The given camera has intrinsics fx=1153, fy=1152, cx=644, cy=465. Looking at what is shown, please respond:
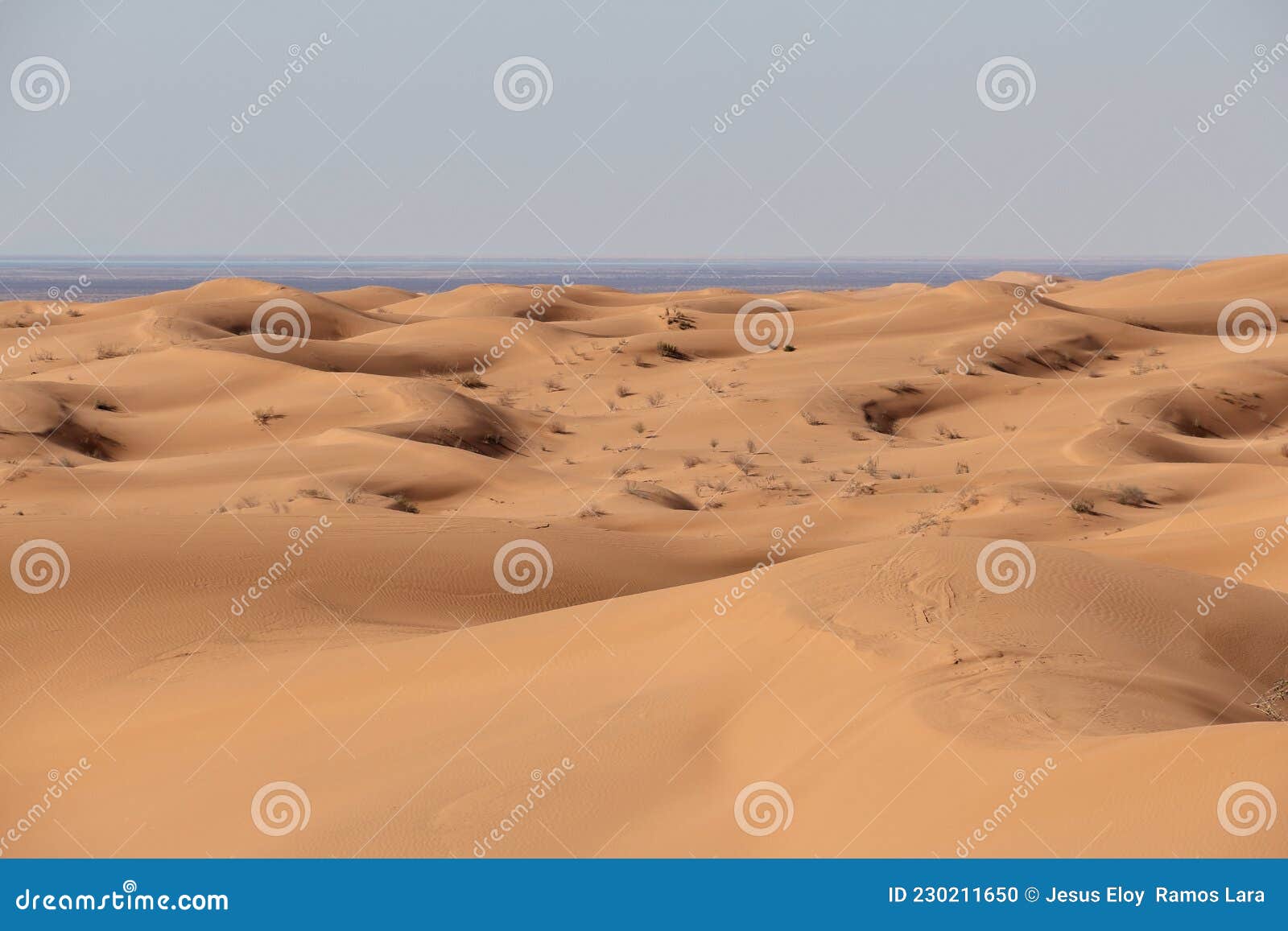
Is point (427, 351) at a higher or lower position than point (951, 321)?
lower

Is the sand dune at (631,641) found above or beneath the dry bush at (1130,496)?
beneath

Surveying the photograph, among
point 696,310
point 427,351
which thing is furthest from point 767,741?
point 696,310

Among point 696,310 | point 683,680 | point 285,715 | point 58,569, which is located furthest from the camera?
point 696,310

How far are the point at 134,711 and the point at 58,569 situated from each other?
6.85 ft

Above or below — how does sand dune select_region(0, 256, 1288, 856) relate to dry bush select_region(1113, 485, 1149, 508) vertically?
below

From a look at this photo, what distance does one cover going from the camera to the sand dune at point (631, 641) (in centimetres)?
563

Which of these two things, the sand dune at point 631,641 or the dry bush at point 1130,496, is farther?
the dry bush at point 1130,496

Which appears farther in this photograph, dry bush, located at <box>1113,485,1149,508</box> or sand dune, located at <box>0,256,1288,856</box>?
dry bush, located at <box>1113,485,1149,508</box>

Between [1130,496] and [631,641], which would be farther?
[1130,496]

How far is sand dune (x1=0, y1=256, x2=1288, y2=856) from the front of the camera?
18.5ft

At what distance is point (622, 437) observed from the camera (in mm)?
23297

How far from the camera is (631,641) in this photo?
837cm

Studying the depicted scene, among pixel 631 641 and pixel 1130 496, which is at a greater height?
pixel 1130 496

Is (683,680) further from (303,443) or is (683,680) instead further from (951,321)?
(951,321)
